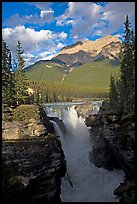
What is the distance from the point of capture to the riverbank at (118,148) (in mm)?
25594

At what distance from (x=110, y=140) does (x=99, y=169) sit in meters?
5.72

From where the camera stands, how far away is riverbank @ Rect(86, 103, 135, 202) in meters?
25.6

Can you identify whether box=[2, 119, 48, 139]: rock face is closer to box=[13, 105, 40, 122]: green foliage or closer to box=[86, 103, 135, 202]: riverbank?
box=[13, 105, 40, 122]: green foliage

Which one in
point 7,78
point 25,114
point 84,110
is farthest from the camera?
point 84,110

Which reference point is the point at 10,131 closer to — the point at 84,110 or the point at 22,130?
the point at 22,130

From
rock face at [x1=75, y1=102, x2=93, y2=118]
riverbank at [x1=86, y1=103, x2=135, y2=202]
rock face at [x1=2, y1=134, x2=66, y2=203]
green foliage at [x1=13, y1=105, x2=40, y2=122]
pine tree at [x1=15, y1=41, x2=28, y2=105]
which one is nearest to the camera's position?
rock face at [x1=2, y1=134, x2=66, y2=203]

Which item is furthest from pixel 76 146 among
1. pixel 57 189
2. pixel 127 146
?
pixel 57 189

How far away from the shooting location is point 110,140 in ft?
104

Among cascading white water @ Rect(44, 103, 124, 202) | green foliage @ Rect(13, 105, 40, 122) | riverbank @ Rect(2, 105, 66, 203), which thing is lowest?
cascading white water @ Rect(44, 103, 124, 202)

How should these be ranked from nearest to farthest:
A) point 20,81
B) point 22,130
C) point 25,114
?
point 22,130, point 25,114, point 20,81

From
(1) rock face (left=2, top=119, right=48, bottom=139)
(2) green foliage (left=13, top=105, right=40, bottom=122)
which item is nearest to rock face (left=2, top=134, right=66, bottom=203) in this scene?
(1) rock face (left=2, top=119, right=48, bottom=139)

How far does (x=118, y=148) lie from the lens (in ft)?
96.3

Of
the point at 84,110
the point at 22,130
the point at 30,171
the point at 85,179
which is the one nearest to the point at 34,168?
the point at 30,171

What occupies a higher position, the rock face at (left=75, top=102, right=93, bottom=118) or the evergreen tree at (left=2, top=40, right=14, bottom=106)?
Result: the evergreen tree at (left=2, top=40, right=14, bottom=106)
